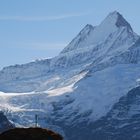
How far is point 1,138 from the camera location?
1563 inches

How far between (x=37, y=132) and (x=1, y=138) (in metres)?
1.77

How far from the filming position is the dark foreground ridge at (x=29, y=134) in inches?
1549

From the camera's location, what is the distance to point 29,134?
131 ft

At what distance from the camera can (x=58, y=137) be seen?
4038 centimetres

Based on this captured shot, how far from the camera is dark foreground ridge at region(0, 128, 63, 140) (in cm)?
3934

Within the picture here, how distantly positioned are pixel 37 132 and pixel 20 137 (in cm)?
120

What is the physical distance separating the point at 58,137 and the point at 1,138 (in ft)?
9.14

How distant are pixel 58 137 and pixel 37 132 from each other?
107cm

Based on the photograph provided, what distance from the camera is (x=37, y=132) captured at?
40125 mm

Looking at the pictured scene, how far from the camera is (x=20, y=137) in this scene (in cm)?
3922

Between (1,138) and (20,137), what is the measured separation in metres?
1.05
